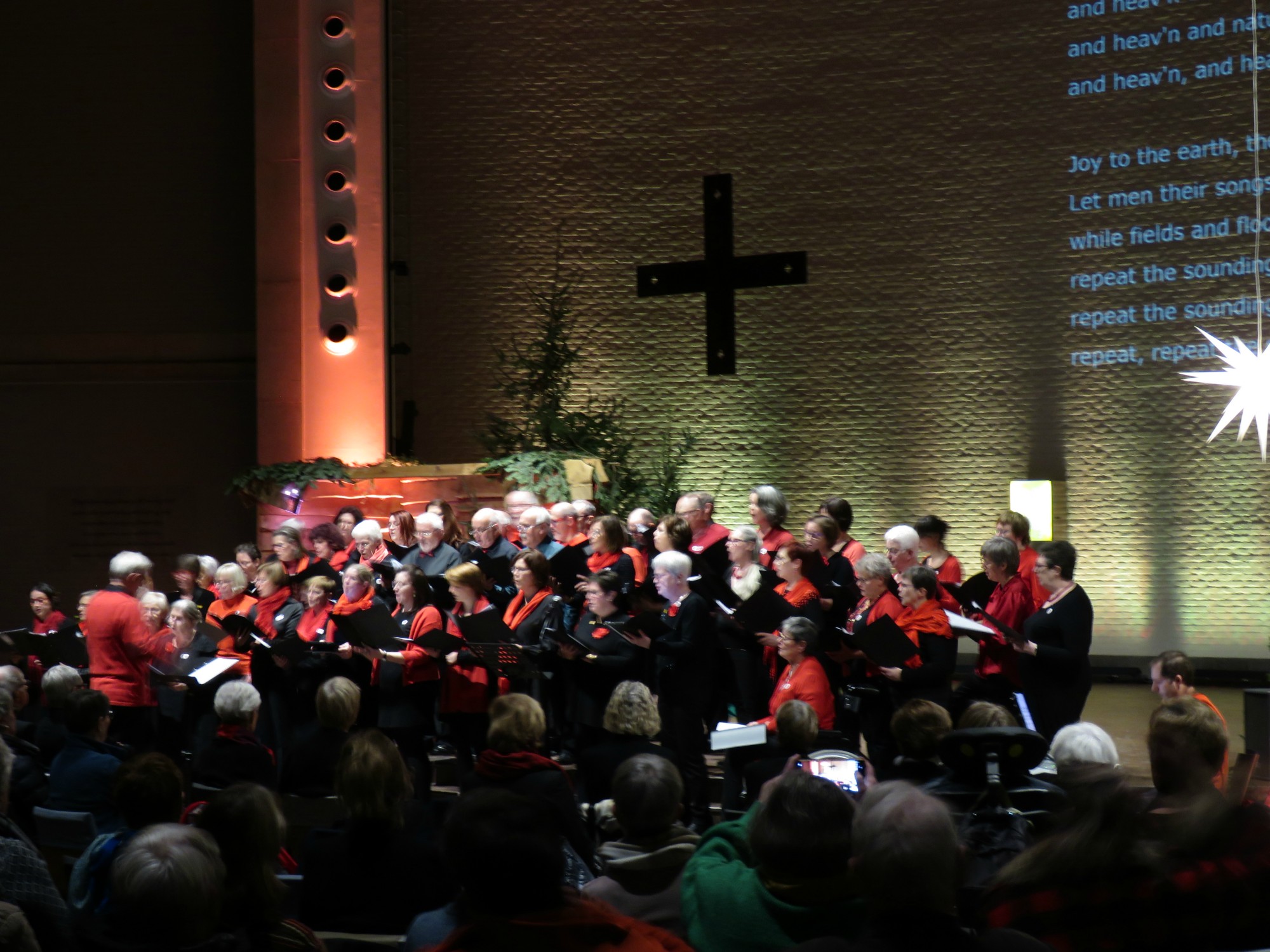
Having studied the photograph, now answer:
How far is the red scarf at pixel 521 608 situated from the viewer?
6254 mm

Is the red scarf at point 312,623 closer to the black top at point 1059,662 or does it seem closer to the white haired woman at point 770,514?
the white haired woman at point 770,514

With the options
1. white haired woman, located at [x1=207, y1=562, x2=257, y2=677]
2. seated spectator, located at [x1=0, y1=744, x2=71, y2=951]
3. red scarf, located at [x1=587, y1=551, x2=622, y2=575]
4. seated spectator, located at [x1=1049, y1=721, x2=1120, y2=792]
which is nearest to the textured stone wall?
red scarf, located at [x1=587, y1=551, x2=622, y2=575]

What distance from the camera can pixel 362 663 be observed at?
673cm

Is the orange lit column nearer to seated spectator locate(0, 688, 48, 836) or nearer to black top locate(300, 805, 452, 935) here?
seated spectator locate(0, 688, 48, 836)

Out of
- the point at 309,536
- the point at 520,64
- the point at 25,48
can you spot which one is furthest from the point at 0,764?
the point at 25,48

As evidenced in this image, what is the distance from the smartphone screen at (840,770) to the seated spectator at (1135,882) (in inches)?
72.3

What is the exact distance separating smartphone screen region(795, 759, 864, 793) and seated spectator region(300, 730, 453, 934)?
1.52 metres

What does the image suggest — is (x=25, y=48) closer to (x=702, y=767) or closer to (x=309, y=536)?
(x=309, y=536)

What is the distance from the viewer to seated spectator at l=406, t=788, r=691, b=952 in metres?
1.82

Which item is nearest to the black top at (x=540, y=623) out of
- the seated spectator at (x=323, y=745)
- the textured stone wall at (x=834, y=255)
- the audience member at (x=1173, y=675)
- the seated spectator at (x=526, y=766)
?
the seated spectator at (x=323, y=745)

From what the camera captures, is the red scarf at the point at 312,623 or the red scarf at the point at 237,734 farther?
the red scarf at the point at 312,623

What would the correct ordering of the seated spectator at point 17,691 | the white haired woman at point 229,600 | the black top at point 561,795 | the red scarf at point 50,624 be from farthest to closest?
the red scarf at point 50,624 < the white haired woman at point 229,600 < the seated spectator at point 17,691 < the black top at point 561,795

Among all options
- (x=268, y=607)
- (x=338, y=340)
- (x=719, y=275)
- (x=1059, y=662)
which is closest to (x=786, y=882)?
(x=1059, y=662)

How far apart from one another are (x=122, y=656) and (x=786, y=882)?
5.04 meters
